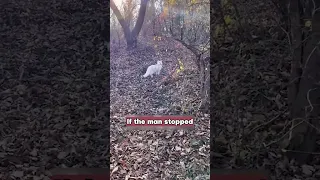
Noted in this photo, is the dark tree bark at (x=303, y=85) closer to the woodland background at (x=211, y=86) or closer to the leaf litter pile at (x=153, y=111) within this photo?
the woodland background at (x=211, y=86)

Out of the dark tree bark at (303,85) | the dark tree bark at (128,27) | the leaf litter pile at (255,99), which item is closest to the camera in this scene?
the dark tree bark at (128,27)

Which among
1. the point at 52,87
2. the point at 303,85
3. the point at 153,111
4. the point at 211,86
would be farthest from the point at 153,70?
the point at 52,87

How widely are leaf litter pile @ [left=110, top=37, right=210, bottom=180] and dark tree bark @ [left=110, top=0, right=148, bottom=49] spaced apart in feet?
0.15

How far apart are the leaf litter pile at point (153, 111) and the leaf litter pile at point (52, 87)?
3.25ft

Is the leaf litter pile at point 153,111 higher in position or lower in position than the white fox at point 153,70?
lower

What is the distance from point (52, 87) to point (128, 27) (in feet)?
5.02

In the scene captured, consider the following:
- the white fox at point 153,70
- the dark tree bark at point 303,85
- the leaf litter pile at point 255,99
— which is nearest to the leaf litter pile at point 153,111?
the white fox at point 153,70

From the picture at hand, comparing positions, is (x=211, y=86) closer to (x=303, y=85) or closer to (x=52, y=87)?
(x=303, y=85)

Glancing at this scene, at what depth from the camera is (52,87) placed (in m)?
3.38

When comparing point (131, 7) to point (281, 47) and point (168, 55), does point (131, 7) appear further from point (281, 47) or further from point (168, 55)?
point (281, 47)

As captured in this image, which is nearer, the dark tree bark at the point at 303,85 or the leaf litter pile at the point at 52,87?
the dark tree bark at the point at 303,85

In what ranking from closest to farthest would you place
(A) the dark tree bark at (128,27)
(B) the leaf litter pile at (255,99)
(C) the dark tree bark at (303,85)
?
(A) the dark tree bark at (128,27)
(C) the dark tree bark at (303,85)
(B) the leaf litter pile at (255,99)

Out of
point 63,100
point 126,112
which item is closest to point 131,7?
point 126,112

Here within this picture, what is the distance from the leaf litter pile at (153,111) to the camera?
6.68 feet
